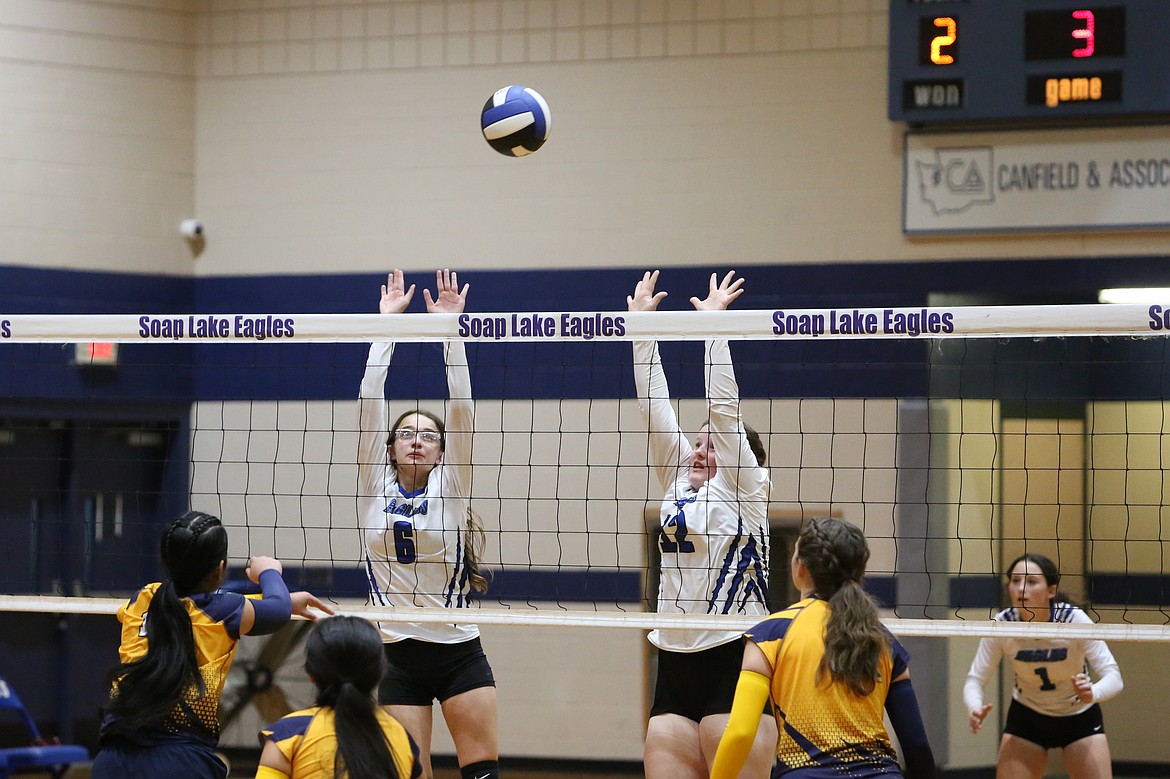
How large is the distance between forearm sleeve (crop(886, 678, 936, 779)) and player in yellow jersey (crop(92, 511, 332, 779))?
1873 mm

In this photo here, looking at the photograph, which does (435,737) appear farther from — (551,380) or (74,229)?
(74,229)

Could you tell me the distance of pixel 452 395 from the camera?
495cm

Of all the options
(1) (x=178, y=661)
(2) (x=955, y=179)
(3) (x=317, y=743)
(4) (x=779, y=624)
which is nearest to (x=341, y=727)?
(3) (x=317, y=743)

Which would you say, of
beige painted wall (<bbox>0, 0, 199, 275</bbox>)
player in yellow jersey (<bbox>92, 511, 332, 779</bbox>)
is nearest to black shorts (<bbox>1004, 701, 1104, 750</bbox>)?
player in yellow jersey (<bbox>92, 511, 332, 779</bbox>)

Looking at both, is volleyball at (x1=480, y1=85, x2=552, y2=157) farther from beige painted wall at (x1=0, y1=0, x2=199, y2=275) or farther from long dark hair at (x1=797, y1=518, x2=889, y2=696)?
beige painted wall at (x1=0, y1=0, x2=199, y2=275)

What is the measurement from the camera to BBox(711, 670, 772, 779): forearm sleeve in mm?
3488

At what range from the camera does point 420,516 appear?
4.96m

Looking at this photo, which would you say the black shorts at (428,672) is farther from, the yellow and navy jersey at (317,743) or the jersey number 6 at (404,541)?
the yellow and navy jersey at (317,743)

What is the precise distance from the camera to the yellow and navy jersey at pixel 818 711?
3.49 metres

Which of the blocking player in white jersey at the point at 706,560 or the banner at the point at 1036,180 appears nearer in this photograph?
the blocking player in white jersey at the point at 706,560

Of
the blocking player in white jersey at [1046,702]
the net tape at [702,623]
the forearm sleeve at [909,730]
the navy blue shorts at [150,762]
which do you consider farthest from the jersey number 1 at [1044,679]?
the navy blue shorts at [150,762]

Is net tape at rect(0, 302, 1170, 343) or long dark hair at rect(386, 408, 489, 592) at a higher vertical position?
net tape at rect(0, 302, 1170, 343)

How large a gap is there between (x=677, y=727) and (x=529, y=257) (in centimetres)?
447

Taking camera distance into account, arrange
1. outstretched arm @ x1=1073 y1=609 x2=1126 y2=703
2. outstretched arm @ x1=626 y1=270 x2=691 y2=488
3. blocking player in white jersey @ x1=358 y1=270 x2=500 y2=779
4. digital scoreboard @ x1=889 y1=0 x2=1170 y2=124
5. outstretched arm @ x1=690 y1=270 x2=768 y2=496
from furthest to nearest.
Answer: digital scoreboard @ x1=889 y1=0 x2=1170 y2=124
outstretched arm @ x1=1073 y1=609 x2=1126 y2=703
outstretched arm @ x1=626 y1=270 x2=691 y2=488
blocking player in white jersey @ x1=358 y1=270 x2=500 y2=779
outstretched arm @ x1=690 y1=270 x2=768 y2=496
